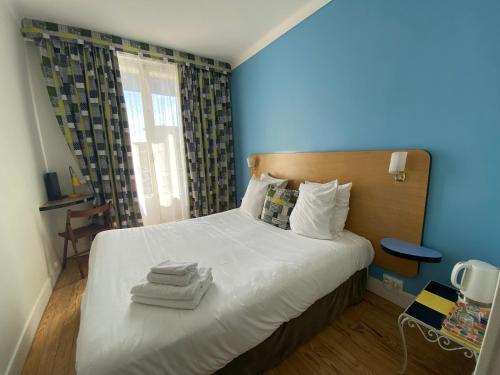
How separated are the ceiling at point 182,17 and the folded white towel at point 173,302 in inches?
94.4

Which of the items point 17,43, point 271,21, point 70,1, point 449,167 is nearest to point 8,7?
point 17,43

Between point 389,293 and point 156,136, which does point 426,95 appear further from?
point 156,136

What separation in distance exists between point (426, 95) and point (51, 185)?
356 centimetres

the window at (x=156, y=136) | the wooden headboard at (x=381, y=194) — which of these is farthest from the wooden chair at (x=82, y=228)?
the wooden headboard at (x=381, y=194)

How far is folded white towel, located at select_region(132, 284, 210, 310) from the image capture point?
0.97m

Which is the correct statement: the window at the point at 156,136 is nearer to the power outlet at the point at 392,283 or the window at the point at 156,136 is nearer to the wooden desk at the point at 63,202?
the wooden desk at the point at 63,202

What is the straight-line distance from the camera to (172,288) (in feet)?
3.28

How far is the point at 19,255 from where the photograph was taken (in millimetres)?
1542

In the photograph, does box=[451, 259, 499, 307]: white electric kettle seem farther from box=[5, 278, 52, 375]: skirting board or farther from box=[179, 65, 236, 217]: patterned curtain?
box=[179, 65, 236, 217]: patterned curtain

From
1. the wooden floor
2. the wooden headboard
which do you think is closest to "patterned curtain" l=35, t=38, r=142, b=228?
the wooden floor

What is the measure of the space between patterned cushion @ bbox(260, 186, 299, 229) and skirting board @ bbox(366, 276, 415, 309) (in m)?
0.86

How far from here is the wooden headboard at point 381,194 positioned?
1.46 m

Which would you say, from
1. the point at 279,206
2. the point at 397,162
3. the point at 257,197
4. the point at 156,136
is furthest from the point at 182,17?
the point at 397,162

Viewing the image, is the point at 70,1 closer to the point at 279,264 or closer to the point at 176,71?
the point at 176,71
